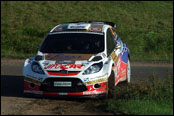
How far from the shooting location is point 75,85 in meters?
10.6

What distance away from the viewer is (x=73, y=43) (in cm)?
1195

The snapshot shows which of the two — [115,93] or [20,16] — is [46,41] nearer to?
[115,93]

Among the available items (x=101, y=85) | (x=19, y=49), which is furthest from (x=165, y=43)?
(x=101, y=85)

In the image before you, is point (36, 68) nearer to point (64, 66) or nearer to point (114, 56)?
point (64, 66)

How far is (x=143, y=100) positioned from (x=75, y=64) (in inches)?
68.6

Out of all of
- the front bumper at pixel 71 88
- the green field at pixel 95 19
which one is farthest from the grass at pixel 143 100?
the green field at pixel 95 19

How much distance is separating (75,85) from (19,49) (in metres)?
14.0

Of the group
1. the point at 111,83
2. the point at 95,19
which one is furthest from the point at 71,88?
the point at 95,19

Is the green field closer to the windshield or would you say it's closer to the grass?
the windshield

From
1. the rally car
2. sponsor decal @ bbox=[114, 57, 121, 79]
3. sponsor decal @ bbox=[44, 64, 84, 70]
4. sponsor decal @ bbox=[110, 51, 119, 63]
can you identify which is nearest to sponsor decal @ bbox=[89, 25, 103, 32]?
the rally car

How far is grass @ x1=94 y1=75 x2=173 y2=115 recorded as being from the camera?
29.9 ft

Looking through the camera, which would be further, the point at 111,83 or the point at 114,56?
the point at 114,56

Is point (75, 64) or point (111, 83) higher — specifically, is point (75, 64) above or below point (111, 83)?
above

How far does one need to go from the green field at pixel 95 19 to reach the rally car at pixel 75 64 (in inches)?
351
